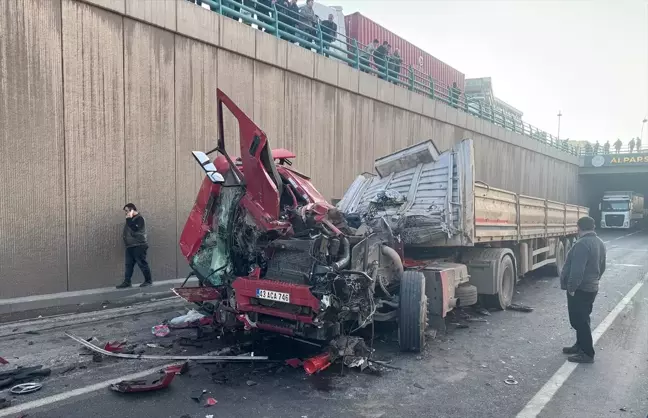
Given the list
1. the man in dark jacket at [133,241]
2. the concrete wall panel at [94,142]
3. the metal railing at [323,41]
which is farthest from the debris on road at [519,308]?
the metal railing at [323,41]

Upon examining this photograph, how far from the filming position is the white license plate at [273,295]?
461 centimetres

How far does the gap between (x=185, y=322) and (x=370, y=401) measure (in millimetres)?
3345

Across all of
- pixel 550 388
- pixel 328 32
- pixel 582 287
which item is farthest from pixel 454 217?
pixel 328 32

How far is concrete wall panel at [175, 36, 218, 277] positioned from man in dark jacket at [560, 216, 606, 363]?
713cm

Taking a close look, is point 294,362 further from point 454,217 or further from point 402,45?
point 402,45

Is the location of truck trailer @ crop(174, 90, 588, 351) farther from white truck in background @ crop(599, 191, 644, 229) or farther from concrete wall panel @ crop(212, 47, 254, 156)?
white truck in background @ crop(599, 191, 644, 229)

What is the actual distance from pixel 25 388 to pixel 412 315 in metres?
4.03

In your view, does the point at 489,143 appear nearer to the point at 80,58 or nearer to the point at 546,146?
the point at 546,146

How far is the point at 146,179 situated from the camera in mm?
8891

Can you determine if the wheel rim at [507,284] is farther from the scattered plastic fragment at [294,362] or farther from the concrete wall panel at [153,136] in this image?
the concrete wall panel at [153,136]

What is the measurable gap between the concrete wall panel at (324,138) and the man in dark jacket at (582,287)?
27.2 feet

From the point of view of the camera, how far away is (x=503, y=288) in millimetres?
8461

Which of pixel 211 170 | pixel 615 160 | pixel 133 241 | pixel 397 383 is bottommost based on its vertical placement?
pixel 397 383

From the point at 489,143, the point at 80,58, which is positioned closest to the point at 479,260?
the point at 80,58
